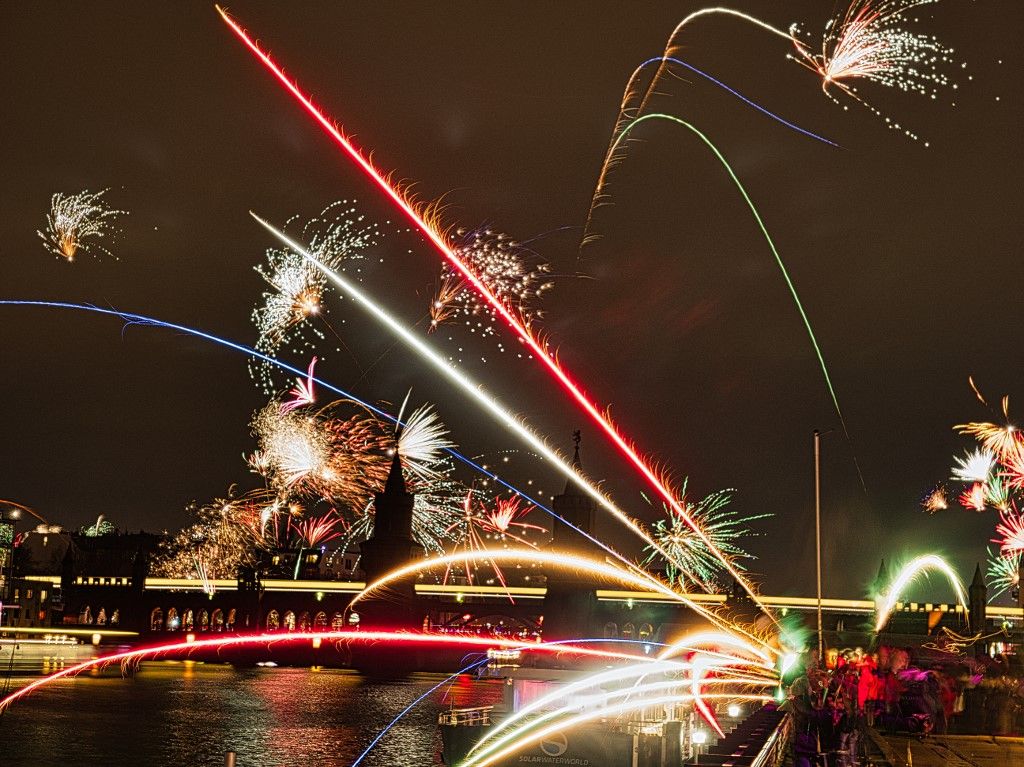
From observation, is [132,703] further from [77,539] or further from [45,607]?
[77,539]

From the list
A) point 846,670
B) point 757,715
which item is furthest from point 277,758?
point 846,670

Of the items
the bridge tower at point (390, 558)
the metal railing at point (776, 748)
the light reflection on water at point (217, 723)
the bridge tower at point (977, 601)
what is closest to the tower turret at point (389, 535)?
the bridge tower at point (390, 558)

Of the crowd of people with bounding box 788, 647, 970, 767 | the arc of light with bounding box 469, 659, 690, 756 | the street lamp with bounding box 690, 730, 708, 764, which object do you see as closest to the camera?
the crowd of people with bounding box 788, 647, 970, 767

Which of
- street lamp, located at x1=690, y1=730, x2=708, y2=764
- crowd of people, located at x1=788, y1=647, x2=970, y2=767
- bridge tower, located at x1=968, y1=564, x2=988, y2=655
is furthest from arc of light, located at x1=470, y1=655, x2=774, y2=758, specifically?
bridge tower, located at x1=968, y1=564, x2=988, y2=655

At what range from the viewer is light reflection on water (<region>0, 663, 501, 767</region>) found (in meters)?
37.1

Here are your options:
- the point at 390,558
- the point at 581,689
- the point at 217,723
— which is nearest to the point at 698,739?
the point at 581,689

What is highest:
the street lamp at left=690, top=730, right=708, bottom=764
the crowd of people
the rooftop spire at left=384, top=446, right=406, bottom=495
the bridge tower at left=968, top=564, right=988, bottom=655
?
the rooftop spire at left=384, top=446, right=406, bottom=495

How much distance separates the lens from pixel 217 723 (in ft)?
155

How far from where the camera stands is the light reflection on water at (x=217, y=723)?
37147 mm

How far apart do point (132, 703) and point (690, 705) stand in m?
39.4

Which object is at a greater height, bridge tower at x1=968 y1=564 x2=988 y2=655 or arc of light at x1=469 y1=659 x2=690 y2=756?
bridge tower at x1=968 y1=564 x2=988 y2=655

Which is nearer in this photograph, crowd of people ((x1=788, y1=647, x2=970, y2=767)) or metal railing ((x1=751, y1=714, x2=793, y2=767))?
metal railing ((x1=751, y1=714, x2=793, y2=767))

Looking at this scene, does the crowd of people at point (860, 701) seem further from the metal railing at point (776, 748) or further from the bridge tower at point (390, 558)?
the bridge tower at point (390, 558)

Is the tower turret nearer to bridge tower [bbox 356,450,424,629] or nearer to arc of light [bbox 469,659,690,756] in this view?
bridge tower [bbox 356,450,424,629]
